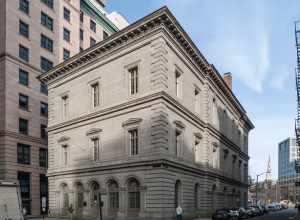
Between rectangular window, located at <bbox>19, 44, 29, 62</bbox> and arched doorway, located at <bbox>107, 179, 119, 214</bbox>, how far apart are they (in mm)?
25216

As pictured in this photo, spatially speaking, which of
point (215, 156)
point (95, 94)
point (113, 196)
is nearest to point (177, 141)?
point (113, 196)

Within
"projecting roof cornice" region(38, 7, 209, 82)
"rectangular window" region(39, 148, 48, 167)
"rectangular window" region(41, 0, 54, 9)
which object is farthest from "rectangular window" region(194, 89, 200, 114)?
"rectangular window" region(41, 0, 54, 9)

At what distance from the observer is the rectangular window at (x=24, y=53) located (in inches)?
2040

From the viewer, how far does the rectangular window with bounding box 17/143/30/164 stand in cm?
5012

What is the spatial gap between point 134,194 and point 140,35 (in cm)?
1402

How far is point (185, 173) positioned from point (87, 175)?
31.9ft

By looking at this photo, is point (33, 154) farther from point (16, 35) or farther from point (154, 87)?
point (154, 87)

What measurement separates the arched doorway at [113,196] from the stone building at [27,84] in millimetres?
17894

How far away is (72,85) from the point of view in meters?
42.8

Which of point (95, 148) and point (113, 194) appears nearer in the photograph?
point (113, 194)

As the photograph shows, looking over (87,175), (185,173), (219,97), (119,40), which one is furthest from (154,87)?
(219,97)

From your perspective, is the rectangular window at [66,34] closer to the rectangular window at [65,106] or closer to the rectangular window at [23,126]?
the rectangular window at [23,126]

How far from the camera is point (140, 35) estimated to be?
34562 mm

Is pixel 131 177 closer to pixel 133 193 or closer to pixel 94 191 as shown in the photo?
pixel 133 193
